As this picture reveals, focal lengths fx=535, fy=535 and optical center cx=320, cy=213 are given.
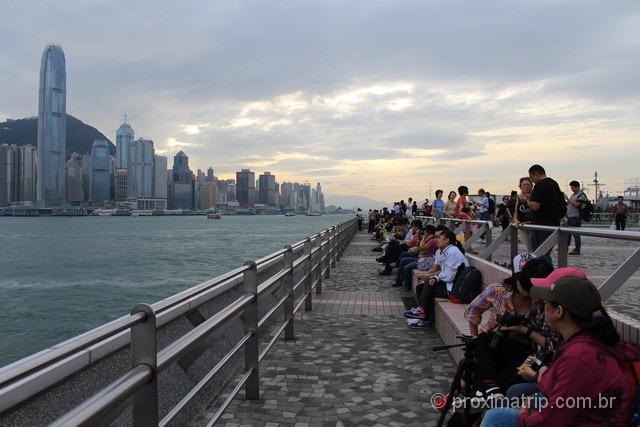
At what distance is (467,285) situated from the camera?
6.55 metres

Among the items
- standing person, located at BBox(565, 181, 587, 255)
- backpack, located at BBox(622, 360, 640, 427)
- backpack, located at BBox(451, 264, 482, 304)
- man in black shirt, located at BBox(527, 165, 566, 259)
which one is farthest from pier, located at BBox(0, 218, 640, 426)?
standing person, located at BBox(565, 181, 587, 255)

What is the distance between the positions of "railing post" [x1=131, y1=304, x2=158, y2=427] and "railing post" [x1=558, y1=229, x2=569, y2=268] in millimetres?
3318

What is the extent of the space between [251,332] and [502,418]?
2189 mm

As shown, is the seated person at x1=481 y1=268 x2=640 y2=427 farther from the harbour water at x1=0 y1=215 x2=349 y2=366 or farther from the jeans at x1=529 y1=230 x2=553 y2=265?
the harbour water at x1=0 y1=215 x2=349 y2=366

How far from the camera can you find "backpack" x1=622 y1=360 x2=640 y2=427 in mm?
2145

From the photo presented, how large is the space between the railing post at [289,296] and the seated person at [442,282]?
1.68m

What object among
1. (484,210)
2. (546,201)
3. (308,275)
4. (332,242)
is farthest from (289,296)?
(484,210)

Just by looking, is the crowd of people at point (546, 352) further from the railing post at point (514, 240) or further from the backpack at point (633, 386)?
the railing post at point (514, 240)

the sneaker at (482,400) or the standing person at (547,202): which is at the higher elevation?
the standing person at (547,202)

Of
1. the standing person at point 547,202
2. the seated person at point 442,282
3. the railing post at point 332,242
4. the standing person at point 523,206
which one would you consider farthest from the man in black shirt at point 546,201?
the railing post at point 332,242

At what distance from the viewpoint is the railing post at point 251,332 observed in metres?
4.23

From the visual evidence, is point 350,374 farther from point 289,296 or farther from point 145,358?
point 145,358

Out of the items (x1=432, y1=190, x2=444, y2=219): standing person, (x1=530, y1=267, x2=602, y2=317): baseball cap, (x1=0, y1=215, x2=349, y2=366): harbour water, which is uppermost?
(x1=432, y1=190, x2=444, y2=219): standing person

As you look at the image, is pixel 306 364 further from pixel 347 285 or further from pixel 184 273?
pixel 184 273
